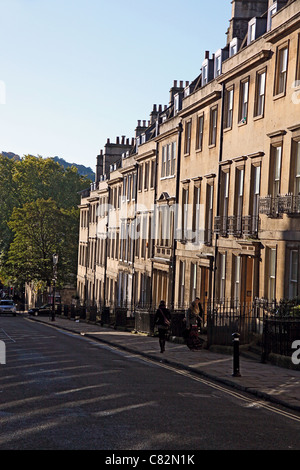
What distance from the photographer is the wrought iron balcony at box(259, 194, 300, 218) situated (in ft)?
80.4

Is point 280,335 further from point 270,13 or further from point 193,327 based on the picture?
point 270,13

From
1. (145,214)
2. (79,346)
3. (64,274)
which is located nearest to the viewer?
(79,346)

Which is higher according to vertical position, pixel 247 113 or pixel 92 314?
pixel 247 113

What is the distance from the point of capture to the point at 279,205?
84.0 ft

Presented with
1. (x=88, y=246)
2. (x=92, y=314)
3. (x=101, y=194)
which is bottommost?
(x=92, y=314)

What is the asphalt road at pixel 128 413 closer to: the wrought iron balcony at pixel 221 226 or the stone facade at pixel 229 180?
the stone facade at pixel 229 180

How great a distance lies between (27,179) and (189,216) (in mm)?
66262

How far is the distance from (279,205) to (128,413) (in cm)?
1479

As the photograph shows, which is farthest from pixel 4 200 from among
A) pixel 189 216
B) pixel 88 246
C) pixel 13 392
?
pixel 13 392

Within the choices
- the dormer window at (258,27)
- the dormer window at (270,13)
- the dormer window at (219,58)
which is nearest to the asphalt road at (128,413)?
the dormer window at (270,13)
